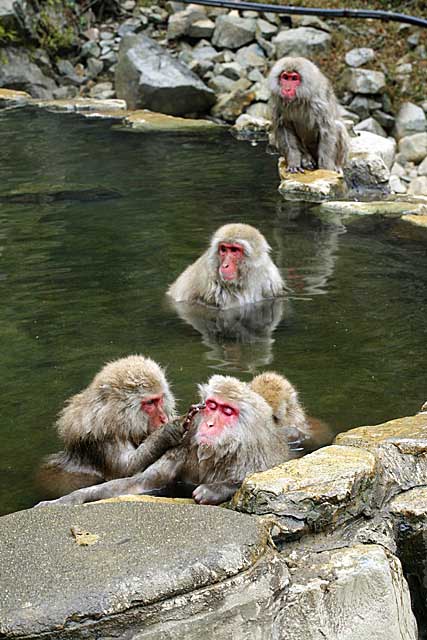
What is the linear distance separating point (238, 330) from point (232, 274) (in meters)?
0.38

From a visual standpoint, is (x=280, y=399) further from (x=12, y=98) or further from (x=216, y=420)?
(x=12, y=98)

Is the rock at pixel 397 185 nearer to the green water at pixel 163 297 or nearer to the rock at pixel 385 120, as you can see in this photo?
the green water at pixel 163 297

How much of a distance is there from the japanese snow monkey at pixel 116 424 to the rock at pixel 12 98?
1139 centimetres

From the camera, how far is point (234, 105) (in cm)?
1516

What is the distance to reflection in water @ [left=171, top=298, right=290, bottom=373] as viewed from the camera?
5.80 m

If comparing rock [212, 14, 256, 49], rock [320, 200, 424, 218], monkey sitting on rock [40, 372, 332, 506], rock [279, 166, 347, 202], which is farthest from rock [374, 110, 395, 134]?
monkey sitting on rock [40, 372, 332, 506]

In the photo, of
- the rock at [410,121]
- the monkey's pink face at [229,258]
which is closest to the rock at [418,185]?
the rock at [410,121]

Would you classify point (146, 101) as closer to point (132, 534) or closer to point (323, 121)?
point (323, 121)

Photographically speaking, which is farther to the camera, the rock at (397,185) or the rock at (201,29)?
the rock at (201,29)

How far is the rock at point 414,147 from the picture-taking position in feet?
43.6

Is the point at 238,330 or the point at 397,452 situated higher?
the point at 397,452

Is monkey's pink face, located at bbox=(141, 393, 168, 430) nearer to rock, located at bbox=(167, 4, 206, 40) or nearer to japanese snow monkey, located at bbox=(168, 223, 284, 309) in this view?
japanese snow monkey, located at bbox=(168, 223, 284, 309)

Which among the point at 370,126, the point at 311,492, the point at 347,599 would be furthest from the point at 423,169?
the point at 347,599

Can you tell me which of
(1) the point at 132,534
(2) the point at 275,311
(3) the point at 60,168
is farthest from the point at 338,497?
(3) the point at 60,168
